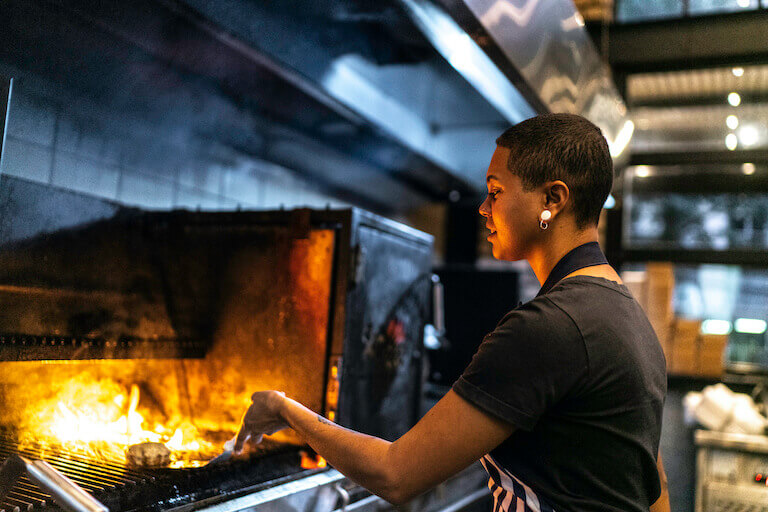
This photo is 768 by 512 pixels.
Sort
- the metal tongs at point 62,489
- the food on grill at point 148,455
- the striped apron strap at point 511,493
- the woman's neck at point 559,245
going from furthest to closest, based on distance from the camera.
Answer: the food on grill at point 148,455 → the woman's neck at point 559,245 → the striped apron strap at point 511,493 → the metal tongs at point 62,489

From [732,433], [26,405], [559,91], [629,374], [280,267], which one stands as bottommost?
[732,433]

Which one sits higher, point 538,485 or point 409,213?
point 409,213

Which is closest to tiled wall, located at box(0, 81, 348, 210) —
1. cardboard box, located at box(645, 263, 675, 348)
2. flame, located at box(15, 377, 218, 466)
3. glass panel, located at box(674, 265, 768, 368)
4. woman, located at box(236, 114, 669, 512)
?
flame, located at box(15, 377, 218, 466)

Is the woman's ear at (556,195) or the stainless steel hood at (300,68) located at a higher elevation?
the stainless steel hood at (300,68)

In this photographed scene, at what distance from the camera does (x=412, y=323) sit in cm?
225

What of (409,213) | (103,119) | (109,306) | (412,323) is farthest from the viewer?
(409,213)

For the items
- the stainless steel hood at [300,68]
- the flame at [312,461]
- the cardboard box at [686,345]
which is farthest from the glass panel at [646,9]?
the flame at [312,461]

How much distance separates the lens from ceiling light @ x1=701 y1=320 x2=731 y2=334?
12.9ft

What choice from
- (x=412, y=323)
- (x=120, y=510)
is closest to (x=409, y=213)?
(x=412, y=323)

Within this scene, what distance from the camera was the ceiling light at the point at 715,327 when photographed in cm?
395

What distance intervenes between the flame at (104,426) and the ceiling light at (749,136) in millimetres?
3712

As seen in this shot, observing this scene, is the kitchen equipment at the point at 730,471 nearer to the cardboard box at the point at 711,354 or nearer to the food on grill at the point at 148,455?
the cardboard box at the point at 711,354

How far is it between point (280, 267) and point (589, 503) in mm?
1229

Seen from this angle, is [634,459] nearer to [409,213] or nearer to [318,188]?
[318,188]
